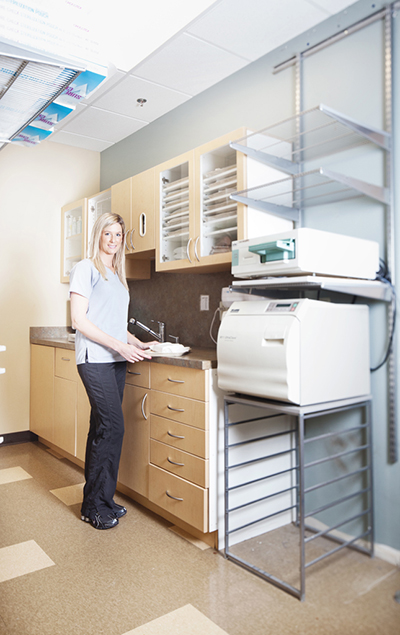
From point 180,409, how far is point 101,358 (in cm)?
51

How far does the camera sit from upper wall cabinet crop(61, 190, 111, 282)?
3.76 meters

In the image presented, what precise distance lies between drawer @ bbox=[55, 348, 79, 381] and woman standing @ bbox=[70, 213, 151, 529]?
913 mm

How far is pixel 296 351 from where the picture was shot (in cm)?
166

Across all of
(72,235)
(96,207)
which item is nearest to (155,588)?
(96,207)

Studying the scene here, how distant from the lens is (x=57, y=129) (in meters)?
3.72

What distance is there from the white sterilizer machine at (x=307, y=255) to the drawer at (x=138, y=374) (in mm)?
843

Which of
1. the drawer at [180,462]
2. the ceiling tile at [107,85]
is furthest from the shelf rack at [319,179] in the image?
the ceiling tile at [107,85]

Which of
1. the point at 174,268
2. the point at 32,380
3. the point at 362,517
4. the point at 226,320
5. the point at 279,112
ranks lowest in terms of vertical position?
the point at 362,517

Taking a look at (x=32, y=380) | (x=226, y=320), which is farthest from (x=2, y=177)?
(x=226, y=320)

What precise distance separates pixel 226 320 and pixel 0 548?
1.50 m

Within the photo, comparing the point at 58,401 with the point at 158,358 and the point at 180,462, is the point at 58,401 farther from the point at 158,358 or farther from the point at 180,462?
the point at 180,462

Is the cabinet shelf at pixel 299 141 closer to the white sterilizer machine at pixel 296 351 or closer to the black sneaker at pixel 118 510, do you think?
the white sterilizer machine at pixel 296 351

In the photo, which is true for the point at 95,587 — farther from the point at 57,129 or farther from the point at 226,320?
the point at 57,129

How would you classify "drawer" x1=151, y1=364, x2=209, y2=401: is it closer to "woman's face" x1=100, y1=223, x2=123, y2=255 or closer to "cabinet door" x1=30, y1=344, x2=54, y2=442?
"woman's face" x1=100, y1=223, x2=123, y2=255
